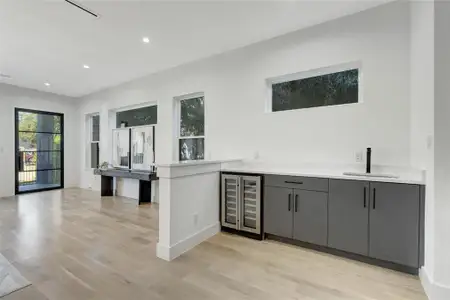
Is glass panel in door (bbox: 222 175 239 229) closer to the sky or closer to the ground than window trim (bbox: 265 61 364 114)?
closer to the ground

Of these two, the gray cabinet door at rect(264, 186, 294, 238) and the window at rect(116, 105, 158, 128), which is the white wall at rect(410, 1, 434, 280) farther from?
the window at rect(116, 105, 158, 128)

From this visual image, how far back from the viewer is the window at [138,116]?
19.0 ft

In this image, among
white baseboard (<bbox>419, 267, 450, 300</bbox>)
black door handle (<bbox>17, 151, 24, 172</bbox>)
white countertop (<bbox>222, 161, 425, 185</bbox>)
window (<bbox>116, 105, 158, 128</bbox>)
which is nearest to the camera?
white baseboard (<bbox>419, 267, 450, 300</bbox>)

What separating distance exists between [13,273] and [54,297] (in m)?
0.73

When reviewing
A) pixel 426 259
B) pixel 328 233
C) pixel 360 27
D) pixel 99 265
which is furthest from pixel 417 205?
pixel 99 265

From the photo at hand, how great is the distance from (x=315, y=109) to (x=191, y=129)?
8.43 ft

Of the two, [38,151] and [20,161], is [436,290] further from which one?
[38,151]

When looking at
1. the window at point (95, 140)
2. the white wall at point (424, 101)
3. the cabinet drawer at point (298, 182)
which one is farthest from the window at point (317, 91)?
the window at point (95, 140)

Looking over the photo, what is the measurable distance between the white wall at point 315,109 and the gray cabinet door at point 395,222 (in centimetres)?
61

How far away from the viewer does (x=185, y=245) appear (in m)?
2.90

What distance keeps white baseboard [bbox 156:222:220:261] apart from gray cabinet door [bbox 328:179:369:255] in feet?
5.01

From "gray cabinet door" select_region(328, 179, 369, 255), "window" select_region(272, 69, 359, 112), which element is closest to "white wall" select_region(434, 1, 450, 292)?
"gray cabinet door" select_region(328, 179, 369, 255)

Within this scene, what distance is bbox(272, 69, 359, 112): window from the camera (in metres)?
3.28

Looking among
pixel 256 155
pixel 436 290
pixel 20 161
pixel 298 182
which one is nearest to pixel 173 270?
pixel 298 182
